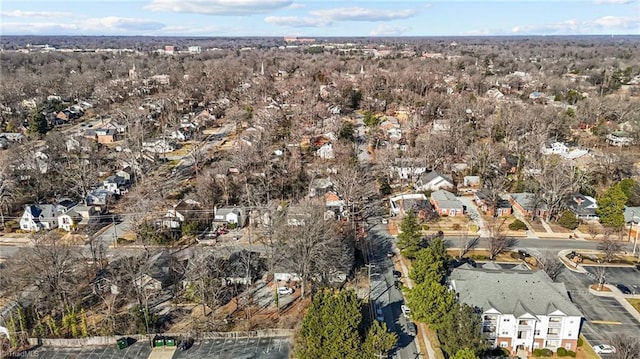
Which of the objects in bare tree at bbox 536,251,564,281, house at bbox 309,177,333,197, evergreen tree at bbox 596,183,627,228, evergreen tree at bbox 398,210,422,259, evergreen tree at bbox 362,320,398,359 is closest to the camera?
evergreen tree at bbox 362,320,398,359

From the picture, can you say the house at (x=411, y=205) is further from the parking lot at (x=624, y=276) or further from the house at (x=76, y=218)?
the house at (x=76, y=218)

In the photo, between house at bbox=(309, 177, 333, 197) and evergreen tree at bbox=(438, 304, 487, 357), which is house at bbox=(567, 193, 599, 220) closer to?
house at bbox=(309, 177, 333, 197)

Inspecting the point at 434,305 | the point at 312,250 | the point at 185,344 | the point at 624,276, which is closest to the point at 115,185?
the point at 185,344

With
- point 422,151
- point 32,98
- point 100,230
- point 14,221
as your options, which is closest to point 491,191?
point 422,151

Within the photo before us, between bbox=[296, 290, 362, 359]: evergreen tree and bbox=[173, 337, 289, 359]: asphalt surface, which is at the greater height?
bbox=[296, 290, 362, 359]: evergreen tree

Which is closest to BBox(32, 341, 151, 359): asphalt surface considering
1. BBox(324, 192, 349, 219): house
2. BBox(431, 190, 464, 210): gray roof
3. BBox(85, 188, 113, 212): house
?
BBox(324, 192, 349, 219): house

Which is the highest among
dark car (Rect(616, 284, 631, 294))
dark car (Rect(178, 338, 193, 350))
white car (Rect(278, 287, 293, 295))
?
white car (Rect(278, 287, 293, 295))

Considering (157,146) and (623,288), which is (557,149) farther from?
(157,146)

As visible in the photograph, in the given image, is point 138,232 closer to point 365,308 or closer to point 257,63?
point 365,308
